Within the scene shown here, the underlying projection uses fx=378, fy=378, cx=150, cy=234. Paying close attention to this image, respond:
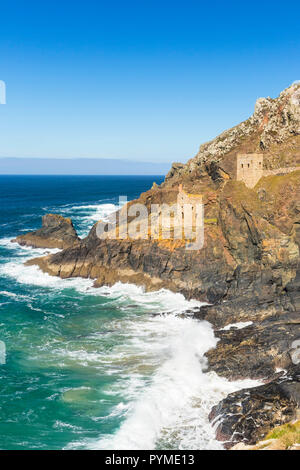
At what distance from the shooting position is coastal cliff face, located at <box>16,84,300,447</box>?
30.3 metres

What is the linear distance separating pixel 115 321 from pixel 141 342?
6141 millimetres

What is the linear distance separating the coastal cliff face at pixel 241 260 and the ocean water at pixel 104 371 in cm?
220

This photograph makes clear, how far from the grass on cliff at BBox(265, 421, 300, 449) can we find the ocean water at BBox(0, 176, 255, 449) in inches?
144

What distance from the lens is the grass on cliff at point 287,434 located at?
63.7 ft

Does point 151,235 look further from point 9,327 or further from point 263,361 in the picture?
point 263,361

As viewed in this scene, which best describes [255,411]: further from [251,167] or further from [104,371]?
[251,167]

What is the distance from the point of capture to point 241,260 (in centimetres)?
4619

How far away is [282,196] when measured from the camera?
4425 centimetres

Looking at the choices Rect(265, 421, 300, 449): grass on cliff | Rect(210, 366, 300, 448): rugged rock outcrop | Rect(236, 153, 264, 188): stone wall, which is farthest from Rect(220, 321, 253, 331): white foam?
Rect(236, 153, 264, 188): stone wall

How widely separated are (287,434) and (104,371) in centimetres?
1625

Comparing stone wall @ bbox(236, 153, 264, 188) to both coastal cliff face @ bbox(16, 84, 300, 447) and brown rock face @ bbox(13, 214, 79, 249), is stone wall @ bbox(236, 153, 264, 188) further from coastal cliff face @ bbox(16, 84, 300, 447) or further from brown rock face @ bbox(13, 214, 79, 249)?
brown rock face @ bbox(13, 214, 79, 249)

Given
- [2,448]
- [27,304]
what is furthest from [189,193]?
[2,448]

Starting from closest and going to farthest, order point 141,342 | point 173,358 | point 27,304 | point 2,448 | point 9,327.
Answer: point 2,448 → point 173,358 → point 141,342 → point 9,327 → point 27,304

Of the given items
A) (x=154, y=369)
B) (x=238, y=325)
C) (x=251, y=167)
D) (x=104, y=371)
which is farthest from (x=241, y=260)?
(x=104, y=371)
